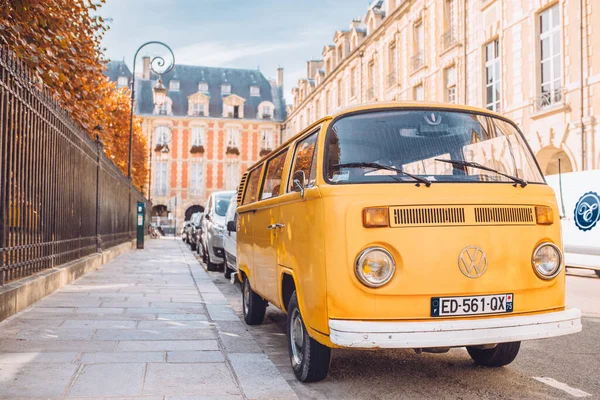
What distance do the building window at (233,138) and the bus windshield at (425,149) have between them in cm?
5714

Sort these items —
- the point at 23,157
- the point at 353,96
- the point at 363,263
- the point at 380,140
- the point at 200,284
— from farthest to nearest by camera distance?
the point at 353,96, the point at 200,284, the point at 23,157, the point at 380,140, the point at 363,263

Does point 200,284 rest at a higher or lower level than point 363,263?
lower

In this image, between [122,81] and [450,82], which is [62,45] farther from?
[122,81]

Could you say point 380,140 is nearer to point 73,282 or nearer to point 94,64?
point 73,282

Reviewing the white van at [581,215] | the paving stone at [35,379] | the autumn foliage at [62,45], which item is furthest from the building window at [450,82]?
the paving stone at [35,379]

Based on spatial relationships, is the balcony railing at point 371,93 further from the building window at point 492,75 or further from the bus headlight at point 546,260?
the bus headlight at point 546,260

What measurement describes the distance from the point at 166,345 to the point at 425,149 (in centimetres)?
280

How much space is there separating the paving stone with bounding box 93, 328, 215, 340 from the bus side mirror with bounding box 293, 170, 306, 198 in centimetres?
201

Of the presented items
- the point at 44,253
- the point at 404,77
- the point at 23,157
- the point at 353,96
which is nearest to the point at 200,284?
the point at 44,253

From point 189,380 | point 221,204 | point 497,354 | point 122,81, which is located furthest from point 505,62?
point 122,81

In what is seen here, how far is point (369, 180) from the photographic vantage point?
401 cm

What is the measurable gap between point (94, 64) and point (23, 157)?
17.1ft

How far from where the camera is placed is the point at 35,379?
4109 millimetres

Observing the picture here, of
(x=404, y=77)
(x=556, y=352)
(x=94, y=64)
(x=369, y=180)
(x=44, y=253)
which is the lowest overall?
(x=556, y=352)
